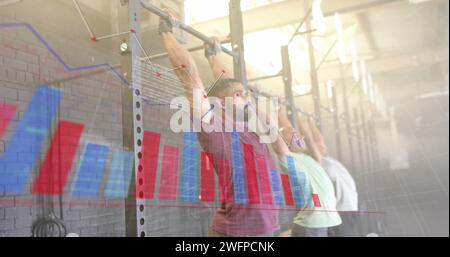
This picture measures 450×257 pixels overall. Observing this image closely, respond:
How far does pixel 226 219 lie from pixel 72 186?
0.56m

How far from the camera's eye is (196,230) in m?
1.80

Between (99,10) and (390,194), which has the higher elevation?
(99,10)

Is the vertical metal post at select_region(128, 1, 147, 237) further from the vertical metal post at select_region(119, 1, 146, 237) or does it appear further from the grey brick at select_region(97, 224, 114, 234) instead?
the grey brick at select_region(97, 224, 114, 234)

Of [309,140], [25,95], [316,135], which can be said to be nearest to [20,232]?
[25,95]

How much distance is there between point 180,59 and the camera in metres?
1.23
